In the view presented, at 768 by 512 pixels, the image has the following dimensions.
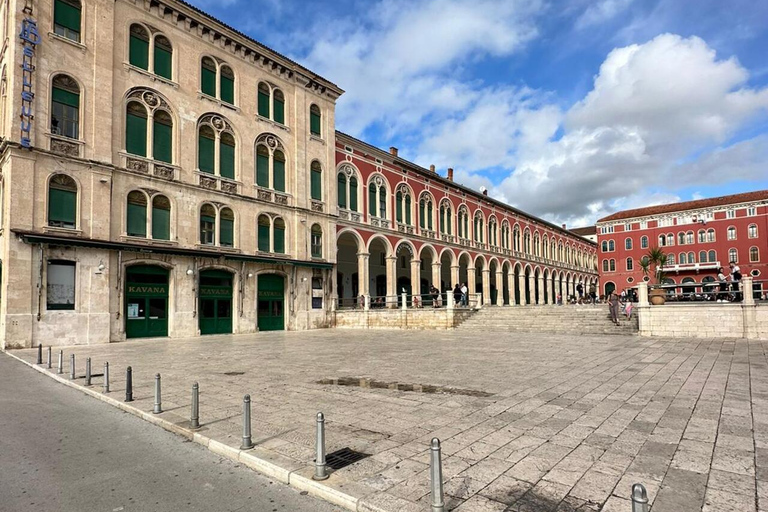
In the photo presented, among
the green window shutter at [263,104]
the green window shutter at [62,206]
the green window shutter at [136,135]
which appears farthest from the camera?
the green window shutter at [263,104]

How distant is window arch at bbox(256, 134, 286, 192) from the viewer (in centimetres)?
2603

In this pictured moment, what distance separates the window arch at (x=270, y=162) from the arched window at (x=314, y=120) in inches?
120

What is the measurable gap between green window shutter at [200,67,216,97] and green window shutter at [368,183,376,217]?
12494 mm

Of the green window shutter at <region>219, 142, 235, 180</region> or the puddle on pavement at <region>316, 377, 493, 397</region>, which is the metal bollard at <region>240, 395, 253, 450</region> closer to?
the puddle on pavement at <region>316, 377, 493, 397</region>

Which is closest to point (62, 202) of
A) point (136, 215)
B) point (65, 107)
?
point (136, 215)

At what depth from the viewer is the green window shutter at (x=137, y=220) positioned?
2014 cm

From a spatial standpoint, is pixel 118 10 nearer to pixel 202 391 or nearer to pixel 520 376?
pixel 202 391

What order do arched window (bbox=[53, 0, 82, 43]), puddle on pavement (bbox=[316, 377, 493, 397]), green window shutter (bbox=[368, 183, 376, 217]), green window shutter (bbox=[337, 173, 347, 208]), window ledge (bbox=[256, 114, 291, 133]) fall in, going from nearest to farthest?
puddle on pavement (bbox=[316, 377, 493, 397])
arched window (bbox=[53, 0, 82, 43])
window ledge (bbox=[256, 114, 291, 133])
green window shutter (bbox=[337, 173, 347, 208])
green window shutter (bbox=[368, 183, 376, 217])

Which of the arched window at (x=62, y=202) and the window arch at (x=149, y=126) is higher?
the window arch at (x=149, y=126)

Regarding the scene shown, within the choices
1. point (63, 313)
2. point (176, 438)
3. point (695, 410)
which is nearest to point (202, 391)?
point (176, 438)

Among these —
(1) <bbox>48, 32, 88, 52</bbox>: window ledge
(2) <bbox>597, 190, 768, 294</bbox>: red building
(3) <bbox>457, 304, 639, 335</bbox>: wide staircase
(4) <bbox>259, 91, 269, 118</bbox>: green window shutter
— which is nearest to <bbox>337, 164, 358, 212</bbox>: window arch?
(4) <bbox>259, 91, 269, 118</bbox>: green window shutter

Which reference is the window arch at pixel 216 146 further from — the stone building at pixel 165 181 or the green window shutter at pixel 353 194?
the green window shutter at pixel 353 194

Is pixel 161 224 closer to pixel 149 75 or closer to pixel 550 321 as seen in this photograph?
pixel 149 75

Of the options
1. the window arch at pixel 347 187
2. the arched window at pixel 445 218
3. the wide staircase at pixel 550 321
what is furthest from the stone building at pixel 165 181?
the wide staircase at pixel 550 321
